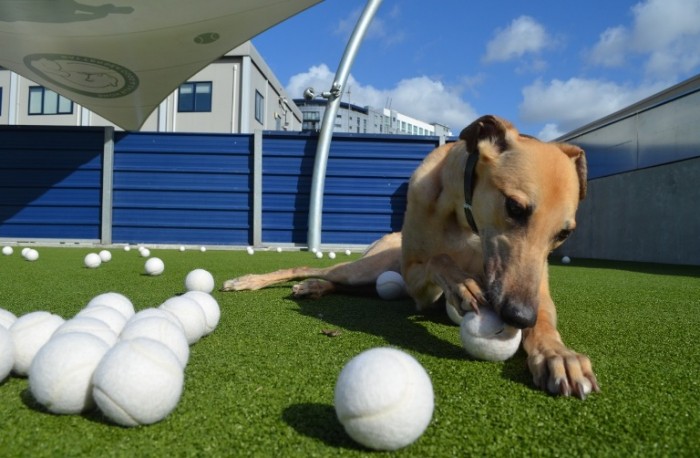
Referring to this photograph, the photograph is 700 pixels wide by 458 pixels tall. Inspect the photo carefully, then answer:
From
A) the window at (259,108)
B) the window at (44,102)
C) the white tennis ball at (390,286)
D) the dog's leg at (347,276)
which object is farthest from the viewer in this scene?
the window at (44,102)

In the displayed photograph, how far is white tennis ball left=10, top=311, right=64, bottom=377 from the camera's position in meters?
1.87

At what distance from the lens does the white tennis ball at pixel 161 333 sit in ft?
5.96

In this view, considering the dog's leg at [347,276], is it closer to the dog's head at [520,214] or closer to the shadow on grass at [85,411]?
the dog's head at [520,214]

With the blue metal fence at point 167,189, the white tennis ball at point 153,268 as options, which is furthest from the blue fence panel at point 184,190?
the white tennis ball at point 153,268

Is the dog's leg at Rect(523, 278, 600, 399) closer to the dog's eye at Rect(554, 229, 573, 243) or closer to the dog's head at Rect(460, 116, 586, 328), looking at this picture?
the dog's head at Rect(460, 116, 586, 328)

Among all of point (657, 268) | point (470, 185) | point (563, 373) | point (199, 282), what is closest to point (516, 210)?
point (470, 185)

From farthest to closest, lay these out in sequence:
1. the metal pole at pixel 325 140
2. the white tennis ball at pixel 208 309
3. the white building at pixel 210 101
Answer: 1. the white building at pixel 210 101
2. the metal pole at pixel 325 140
3. the white tennis ball at pixel 208 309

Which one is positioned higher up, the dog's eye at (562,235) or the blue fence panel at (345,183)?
the blue fence panel at (345,183)

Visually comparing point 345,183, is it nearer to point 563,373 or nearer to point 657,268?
point 657,268

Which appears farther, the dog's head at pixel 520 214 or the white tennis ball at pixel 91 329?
the dog's head at pixel 520 214

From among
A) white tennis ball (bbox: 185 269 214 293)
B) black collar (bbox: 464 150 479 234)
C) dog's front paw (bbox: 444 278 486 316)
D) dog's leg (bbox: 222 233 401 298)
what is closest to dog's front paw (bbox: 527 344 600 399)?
dog's front paw (bbox: 444 278 486 316)

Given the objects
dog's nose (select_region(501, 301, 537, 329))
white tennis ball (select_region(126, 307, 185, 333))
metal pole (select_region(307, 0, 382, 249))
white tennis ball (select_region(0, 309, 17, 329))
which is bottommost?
white tennis ball (select_region(0, 309, 17, 329))

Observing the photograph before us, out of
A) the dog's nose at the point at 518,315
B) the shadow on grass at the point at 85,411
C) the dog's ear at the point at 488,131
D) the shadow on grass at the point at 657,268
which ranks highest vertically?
the dog's ear at the point at 488,131

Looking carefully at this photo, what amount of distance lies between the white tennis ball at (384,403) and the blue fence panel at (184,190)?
13.2 m
